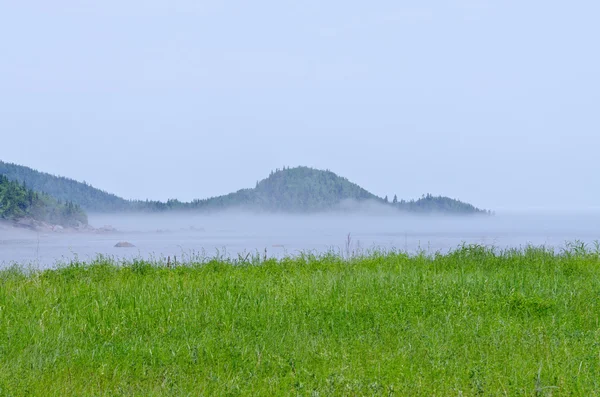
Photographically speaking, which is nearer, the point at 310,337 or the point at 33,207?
the point at 310,337

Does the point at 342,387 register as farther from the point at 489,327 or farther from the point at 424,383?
the point at 489,327

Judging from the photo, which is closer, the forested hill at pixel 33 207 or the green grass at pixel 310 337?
the green grass at pixel 310 337

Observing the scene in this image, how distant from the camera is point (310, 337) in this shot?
6219 millimetres

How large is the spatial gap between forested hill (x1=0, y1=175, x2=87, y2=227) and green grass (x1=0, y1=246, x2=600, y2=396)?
3581 inches

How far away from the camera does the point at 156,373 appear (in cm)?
534

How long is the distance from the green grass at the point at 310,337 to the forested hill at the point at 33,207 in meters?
91.0

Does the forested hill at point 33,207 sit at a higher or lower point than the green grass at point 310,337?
higher

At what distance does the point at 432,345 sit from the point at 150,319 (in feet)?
12.6

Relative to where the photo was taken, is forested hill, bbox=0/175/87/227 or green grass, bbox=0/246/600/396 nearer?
green grass, bbox=0/246/600/396

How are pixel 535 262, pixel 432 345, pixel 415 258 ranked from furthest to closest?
1. pixel 415 258
2. pixel 535 262
3. pixel 432 345

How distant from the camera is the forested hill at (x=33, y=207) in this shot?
88.4m

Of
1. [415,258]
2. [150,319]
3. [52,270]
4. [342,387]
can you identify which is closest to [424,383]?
[342,387]

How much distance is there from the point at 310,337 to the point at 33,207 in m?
105

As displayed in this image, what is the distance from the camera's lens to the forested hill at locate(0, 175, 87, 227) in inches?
3479
